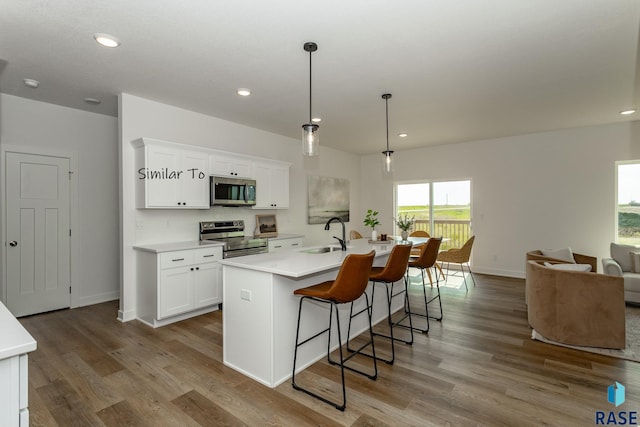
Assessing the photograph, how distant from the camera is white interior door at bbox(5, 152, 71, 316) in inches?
Result: 152

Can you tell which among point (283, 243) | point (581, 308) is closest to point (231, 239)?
point (283, 243)

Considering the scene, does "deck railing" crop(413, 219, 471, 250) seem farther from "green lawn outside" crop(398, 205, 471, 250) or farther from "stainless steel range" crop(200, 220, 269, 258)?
"stainless steel range" crop(200, 220, 269, 258)

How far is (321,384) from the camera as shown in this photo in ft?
8.09

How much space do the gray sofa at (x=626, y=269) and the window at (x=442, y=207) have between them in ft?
7.71

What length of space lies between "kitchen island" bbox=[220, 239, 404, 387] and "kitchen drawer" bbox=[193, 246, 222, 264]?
1.40m

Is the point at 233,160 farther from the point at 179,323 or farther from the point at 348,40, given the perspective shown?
the point at 348,40

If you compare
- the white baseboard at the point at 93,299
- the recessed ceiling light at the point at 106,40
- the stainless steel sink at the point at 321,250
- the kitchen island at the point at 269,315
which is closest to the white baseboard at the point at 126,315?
the white baseboard at the point at 93,299

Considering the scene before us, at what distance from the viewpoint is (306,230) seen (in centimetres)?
651

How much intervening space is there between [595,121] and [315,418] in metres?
5.95

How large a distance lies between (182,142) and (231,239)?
58.5 inches

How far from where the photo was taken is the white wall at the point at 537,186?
5.35 metres

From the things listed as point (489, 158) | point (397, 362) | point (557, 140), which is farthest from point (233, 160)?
point (557, 140)

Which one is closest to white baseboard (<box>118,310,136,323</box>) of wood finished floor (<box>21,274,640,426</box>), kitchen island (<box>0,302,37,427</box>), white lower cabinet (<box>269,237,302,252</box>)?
wood finished floor (<box>21,274,640,426</box>)

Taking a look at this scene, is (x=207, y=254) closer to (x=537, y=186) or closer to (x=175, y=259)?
(x=175, y=259)
